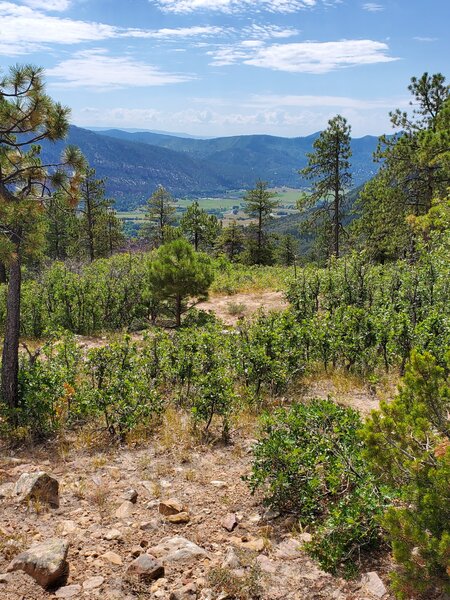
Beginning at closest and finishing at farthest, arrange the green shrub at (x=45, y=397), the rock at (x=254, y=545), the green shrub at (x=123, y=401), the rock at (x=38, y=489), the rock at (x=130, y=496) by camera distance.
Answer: the rock at (x=254, y=545) < the rock at (x=38, y=489) < the rock at (x=130, y=496) < the green shrub at (x=123, y=401) < the green shrub at (x=45, y=397)

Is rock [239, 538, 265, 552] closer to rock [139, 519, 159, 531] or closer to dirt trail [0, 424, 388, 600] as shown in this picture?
dirt trail [0, 424, 388, 600]

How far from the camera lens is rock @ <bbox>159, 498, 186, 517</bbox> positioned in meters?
5.18

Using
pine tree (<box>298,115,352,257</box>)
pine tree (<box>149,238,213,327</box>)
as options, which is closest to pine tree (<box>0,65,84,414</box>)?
pine tree (<box>149,238,213,327</box>)

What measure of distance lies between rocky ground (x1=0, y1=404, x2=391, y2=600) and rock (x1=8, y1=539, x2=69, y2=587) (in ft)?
0.04

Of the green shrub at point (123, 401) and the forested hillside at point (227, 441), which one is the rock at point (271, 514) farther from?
the green shrub at point (123, 401)

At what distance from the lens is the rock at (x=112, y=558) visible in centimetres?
435

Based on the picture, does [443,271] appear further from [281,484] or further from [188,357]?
[281,484]

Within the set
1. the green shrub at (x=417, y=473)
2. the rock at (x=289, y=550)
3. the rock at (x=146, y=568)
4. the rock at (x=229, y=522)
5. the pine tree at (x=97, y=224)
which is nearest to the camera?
the green shrub at (x=417, y=473)

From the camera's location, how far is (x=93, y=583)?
406cm

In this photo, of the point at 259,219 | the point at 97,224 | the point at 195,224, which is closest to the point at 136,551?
the point at 195,224

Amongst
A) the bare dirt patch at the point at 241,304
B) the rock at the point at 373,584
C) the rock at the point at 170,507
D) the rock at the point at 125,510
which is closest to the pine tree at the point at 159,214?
the bare dirt patch at the point at 241,304

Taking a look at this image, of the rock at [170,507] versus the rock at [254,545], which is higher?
the rock at [254,545]

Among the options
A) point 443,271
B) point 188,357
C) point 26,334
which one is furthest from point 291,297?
point 26,334

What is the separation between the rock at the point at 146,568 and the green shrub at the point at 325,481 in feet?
4.32
